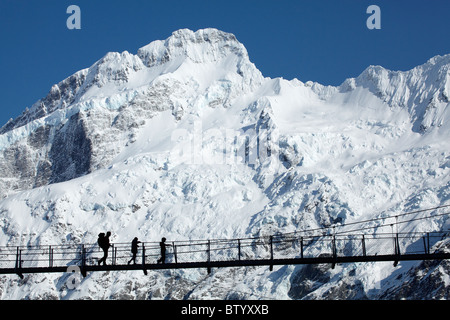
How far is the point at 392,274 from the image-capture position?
164 m

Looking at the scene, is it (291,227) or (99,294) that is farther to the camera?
(99,294)

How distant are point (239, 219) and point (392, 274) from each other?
1447 inches

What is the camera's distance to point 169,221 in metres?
187

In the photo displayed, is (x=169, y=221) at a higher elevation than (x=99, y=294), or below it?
higher

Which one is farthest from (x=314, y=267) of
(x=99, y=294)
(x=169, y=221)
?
(x=99, y=294)
